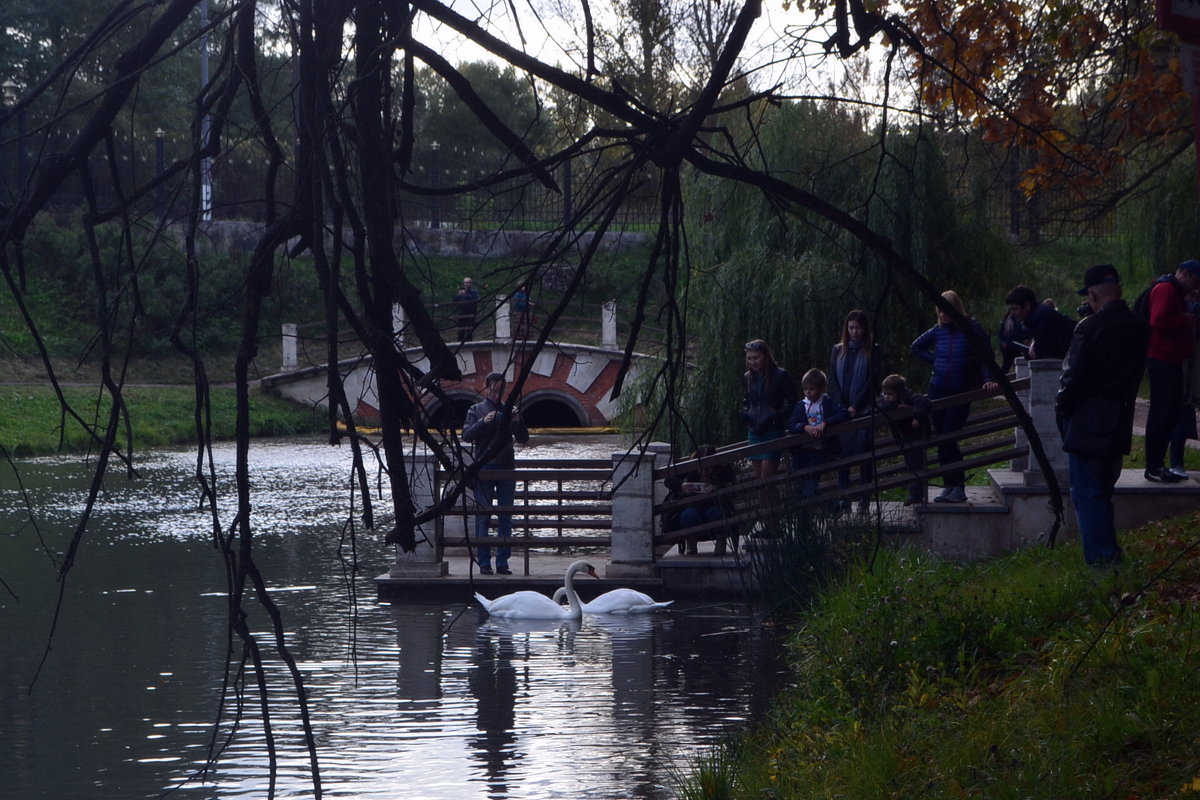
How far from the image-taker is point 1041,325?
12.1 m

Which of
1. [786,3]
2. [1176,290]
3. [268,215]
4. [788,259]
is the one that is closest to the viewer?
[268,215]

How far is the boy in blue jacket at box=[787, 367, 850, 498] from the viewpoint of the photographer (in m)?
12.0

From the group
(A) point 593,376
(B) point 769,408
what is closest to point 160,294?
(A) point 593,376

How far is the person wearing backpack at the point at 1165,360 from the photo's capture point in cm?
1042

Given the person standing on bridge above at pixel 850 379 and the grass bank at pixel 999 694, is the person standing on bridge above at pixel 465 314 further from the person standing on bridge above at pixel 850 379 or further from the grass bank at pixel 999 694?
the person standing on bridge above at pixel 850 379

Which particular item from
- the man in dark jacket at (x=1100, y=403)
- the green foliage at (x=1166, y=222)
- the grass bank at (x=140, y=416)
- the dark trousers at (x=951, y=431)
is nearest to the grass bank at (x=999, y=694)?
the man in dark jacket at (x=1100, y=403)

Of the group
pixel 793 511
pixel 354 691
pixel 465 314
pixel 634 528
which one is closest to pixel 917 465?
pixel 793 511

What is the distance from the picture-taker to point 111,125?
3.51 meters

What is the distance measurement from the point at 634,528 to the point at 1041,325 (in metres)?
3.91

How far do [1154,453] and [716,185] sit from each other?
854 centimetres

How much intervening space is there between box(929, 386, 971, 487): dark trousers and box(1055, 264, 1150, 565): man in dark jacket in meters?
4.05

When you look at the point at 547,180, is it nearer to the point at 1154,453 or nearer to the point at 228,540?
the point at 228,540

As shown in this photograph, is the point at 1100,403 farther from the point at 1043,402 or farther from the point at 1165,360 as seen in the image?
the point at 1043,402

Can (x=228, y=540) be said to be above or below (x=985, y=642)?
above
